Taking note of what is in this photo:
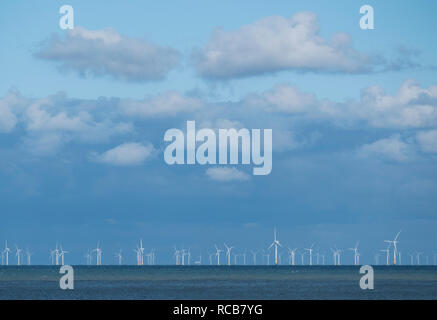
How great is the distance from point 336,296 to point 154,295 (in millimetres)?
23479

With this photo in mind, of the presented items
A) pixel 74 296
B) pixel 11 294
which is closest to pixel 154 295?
pixel 74 296
